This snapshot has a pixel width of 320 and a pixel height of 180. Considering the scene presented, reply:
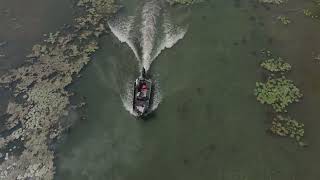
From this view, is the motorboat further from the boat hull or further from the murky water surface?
the murky water surface

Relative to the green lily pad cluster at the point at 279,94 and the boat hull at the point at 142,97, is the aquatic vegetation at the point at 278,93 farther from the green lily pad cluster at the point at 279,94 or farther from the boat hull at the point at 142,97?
the boat hull at the point at 142,97

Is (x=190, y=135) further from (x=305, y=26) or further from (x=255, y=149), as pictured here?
(x=305, y=26)

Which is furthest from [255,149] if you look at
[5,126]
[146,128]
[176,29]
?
[5,126]

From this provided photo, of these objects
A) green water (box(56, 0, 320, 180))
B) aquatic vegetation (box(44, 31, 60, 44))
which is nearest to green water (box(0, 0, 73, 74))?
aquatic vegetation (box(44, 31, 60, 44))

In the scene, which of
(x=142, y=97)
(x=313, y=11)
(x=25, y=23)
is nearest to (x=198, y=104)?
(x=142, y=97)

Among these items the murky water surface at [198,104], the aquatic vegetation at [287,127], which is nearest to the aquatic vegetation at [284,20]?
the murky water surface at [198,104]

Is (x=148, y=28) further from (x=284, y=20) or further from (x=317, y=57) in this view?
(x=317, y=57)
